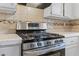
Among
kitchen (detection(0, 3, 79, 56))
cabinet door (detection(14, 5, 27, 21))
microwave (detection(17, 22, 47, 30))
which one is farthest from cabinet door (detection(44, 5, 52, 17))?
cabinet door (detection(14, 5, 27, 21))

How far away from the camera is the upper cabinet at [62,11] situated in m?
1.77

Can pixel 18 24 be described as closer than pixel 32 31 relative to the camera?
Yes

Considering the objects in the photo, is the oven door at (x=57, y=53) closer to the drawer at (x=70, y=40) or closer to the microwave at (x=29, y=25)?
the drawer at (x=70, y=40)

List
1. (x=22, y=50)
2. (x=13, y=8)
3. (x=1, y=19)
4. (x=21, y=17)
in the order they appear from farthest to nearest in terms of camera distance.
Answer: (x=21, y=17)
(x=1, y=19)
(x=13, y=8)
(x=22, y=50)

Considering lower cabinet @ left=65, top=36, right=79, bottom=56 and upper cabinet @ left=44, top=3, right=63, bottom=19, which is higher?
upper cabinet @ left=44, top=3, right=63, bottom=19

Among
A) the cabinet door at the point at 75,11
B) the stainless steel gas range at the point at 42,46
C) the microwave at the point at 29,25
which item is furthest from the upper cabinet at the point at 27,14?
the cabinet door at the point at 75,11

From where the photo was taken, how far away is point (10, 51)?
3.29ft

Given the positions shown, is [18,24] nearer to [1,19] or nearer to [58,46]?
[1,19]

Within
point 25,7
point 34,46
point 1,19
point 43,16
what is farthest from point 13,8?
point 43,16

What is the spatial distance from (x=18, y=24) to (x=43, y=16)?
19.3 inches

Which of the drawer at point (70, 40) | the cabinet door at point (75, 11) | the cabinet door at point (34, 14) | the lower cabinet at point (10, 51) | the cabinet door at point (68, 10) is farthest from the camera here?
the cabinet door at point (75, 11)

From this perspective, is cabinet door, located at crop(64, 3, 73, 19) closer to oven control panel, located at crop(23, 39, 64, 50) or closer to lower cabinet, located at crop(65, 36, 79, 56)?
lower cabinet, located at crop(65, 36, 79, 56)

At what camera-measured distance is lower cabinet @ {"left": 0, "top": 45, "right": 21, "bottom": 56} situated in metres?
0.97

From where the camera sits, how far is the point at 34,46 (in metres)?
1.13
